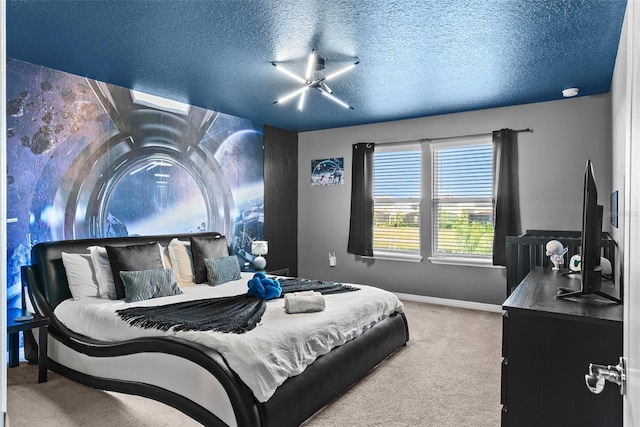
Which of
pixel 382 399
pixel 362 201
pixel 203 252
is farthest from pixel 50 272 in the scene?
pixel 362 201

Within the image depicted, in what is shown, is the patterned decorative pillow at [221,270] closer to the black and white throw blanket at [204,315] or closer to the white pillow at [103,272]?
the black and white throw blanket at [204,315]

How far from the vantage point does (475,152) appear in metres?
5.29

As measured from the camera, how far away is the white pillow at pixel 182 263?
4.19 metres

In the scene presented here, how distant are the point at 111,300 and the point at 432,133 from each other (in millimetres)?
4302

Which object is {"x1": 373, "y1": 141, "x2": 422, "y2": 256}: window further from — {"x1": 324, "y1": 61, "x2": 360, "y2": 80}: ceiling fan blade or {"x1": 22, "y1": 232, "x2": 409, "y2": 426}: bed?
{"x1": 324, "y1": 61, "x2": 360, "y2": 80}: ceiling fan blade

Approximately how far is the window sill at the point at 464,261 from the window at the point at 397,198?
305 mm

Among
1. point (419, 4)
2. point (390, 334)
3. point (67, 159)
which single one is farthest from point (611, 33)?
point (67, 159)

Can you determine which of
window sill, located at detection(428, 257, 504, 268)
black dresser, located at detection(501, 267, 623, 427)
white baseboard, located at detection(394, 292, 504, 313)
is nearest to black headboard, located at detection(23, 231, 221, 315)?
black dresser, located at detection(501, 267, 623, 427)

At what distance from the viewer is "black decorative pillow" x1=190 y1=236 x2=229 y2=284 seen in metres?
4.29

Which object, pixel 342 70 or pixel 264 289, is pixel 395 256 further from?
pixel 342 70

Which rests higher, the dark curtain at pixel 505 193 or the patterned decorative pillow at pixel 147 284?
the dark curtain at pixel 505 193

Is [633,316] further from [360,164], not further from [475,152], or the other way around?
[360,164]

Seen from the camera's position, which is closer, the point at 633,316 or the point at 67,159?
the point at 633,316

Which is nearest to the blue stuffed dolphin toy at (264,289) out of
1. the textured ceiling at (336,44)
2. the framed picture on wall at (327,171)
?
the textured ceiling at (336,44)
